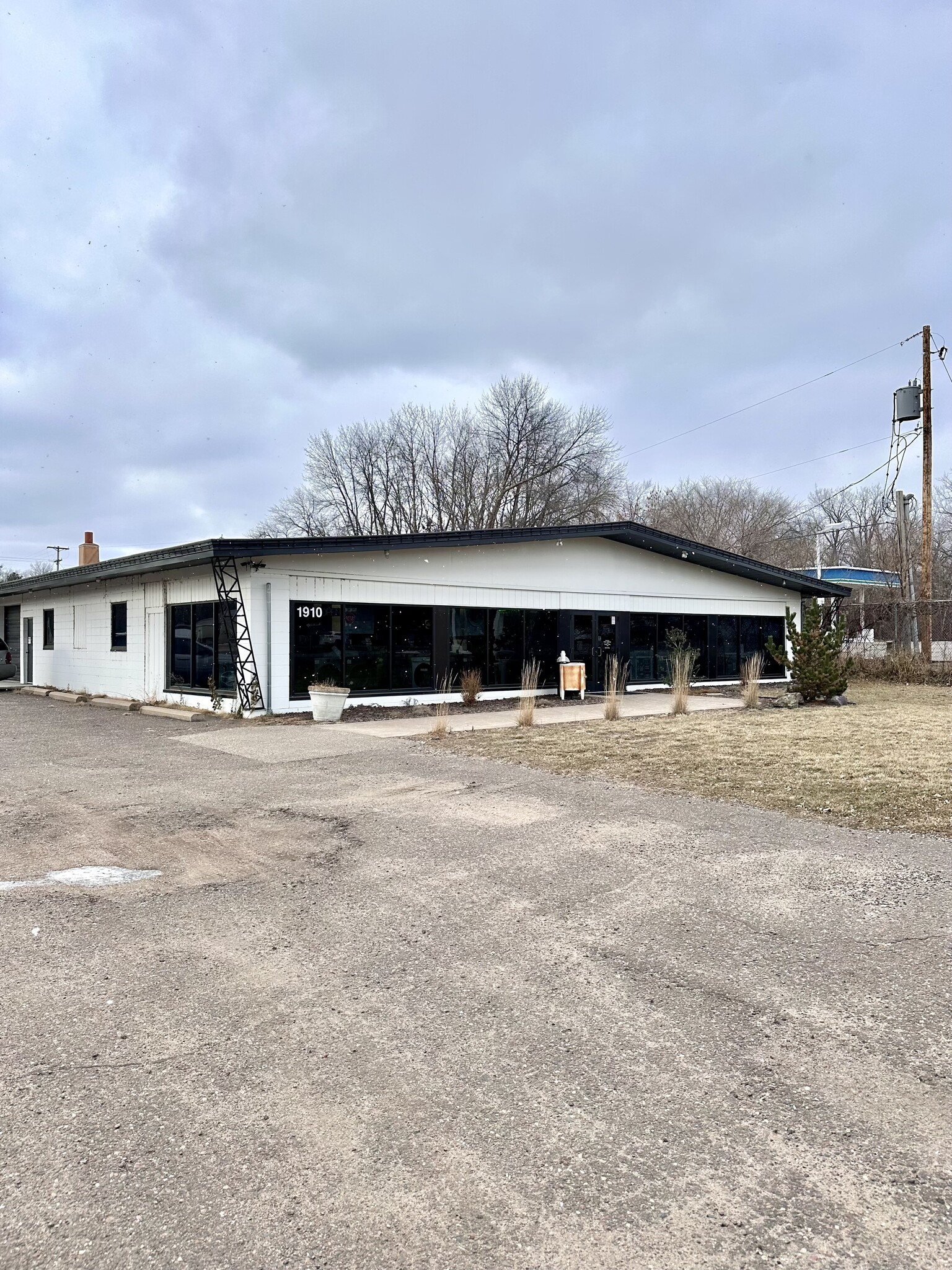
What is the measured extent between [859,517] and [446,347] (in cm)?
2938

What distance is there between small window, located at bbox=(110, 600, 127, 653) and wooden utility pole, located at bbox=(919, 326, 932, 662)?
70.5 feet

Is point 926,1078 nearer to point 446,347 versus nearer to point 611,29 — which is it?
point 611,29

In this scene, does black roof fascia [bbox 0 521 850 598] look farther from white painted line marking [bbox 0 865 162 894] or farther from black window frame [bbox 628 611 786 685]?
white painted line marking [bbox 0 865 162 894]

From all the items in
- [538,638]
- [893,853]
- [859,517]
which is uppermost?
[859,517]

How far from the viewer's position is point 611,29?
11.5 meters

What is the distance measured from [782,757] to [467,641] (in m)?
8.78

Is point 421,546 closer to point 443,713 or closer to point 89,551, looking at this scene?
point 443,713

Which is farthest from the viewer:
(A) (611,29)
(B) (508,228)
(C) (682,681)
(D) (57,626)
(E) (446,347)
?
(E) (446,347)

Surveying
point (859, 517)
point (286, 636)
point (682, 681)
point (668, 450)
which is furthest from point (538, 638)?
point (859, 517)

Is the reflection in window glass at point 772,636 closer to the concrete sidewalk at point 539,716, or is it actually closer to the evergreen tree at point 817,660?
A: the concrete sidewalk at point 539,716

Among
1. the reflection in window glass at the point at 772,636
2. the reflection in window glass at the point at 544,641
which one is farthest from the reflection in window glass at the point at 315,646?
the reflection in window glass at the point at 772,636

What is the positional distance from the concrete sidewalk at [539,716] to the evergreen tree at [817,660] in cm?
142

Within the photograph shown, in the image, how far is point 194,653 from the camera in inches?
615

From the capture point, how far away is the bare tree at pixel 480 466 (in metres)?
37.5
